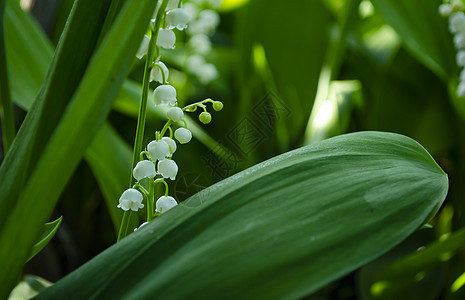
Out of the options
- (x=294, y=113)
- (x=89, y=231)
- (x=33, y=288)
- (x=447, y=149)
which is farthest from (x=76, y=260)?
(x=447, y=149)

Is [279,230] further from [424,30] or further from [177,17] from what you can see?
[424,30]

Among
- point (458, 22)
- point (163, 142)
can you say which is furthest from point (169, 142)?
point (458, 22)

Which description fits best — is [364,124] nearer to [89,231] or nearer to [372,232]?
[89,231]

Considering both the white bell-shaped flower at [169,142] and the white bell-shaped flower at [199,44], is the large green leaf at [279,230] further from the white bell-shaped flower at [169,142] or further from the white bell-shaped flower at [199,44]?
the white bell-shaped flower at [199,44]

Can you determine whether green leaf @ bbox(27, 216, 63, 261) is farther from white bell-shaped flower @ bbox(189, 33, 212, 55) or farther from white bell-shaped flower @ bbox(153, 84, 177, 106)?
white bell-shaped flower @ bbox(189, 33, 212, 55)

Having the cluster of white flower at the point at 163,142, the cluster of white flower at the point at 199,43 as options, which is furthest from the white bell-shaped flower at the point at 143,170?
the cluster of white flower at the point at 199,43

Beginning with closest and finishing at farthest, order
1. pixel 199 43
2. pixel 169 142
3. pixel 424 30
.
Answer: pixel 169 142 < pixel 424 30 < pixel 199 43
